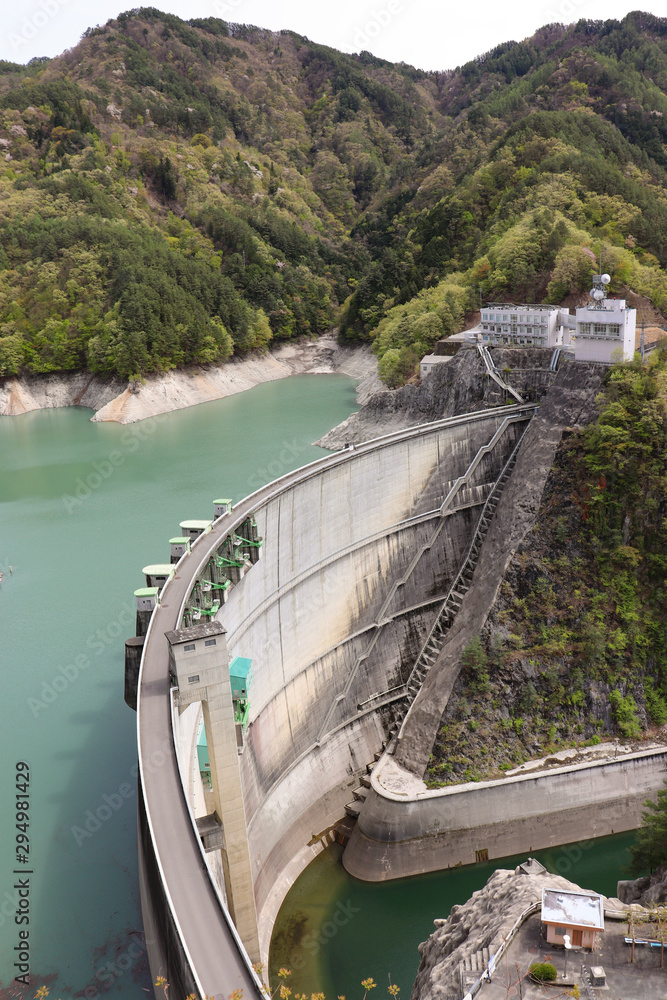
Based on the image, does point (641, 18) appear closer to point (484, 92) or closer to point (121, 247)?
point (484, 92)

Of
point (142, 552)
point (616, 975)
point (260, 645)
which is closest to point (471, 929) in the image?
point (616, 975)

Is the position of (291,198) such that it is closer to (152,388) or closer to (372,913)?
(152,388)

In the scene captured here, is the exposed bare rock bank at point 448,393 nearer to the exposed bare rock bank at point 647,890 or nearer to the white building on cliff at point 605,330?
the white building on cliff at point 605,330

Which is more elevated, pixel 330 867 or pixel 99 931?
pixel 99 931

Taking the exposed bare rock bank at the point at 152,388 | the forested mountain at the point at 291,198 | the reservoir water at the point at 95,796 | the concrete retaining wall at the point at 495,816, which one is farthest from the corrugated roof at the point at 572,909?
the exposed bare rock bank at the point at 152,388

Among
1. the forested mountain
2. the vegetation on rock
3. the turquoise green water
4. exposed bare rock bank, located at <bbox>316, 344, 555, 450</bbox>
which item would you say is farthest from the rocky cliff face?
the forested mountain

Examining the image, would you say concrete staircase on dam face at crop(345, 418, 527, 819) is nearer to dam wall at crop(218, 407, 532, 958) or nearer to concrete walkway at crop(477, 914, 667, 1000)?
dam wall at crop(218, 407, 532, 958)
